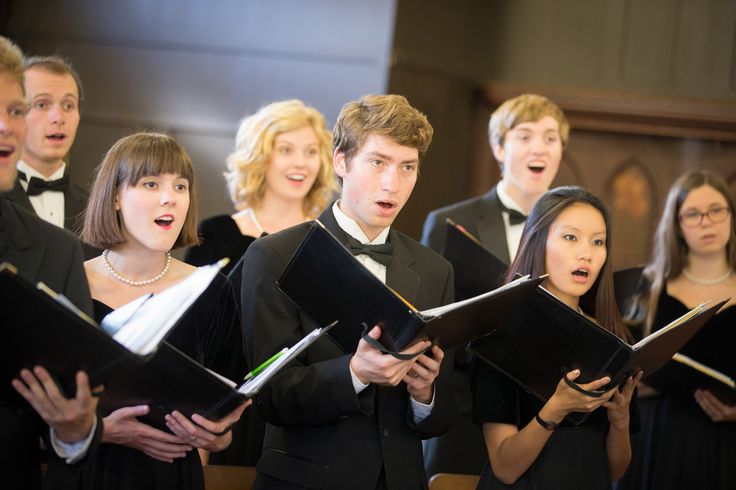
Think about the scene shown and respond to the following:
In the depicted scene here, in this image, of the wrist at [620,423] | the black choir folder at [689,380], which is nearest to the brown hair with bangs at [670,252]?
the black choir folder at [689,380]

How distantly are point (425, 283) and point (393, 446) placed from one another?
45cm

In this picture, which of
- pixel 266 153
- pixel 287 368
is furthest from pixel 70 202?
pixel 287 368

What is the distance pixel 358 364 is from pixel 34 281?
0.75 m

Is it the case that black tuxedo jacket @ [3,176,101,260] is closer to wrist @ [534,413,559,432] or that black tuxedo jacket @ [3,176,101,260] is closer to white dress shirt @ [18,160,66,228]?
white dress shirt @ [18,160,66,228]

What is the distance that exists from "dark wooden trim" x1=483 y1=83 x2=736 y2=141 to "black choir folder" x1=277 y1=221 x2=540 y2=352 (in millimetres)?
3580

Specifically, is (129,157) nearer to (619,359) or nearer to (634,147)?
(619,359)

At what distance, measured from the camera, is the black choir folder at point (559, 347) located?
241cm

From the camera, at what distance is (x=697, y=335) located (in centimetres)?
345

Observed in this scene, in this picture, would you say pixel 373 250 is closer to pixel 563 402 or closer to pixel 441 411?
pixel 441 411

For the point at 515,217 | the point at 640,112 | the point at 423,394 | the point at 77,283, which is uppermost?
the point at 640,112

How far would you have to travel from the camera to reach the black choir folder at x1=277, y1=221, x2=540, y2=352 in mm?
2084

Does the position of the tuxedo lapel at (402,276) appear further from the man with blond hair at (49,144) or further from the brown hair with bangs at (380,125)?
the man with blond hair at (49,144)

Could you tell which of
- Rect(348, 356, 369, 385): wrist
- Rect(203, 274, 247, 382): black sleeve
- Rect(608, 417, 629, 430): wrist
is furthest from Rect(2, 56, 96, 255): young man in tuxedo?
Rect(608, 417, 629, 430): wrist

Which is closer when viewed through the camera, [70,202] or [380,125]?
[380,125]
